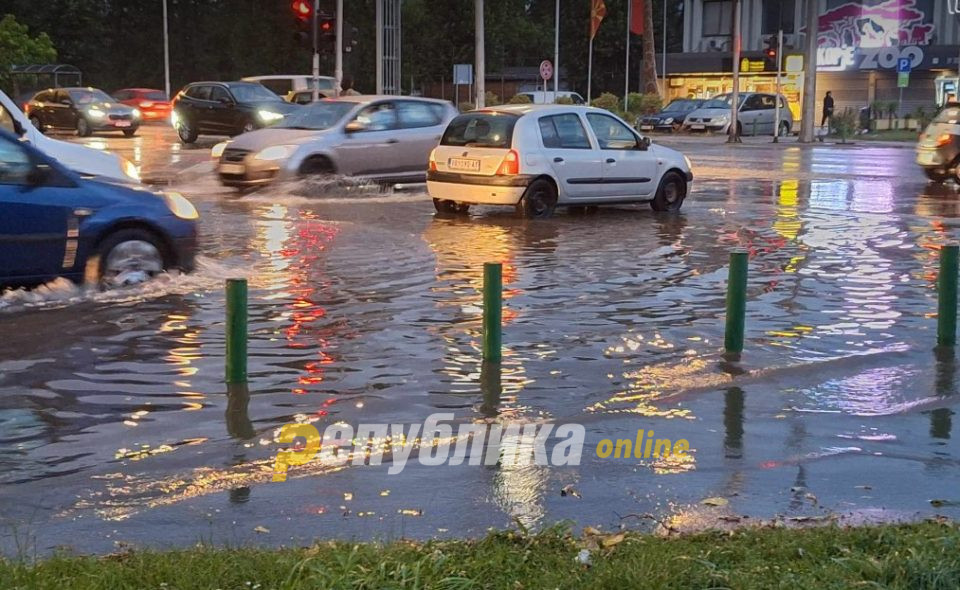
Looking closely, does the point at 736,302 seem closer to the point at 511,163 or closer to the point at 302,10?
the point at 511,163

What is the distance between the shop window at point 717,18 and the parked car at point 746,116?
19.4 meters

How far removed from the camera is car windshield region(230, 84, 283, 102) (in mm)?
33562

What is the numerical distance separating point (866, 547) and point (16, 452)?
4040 millimetres

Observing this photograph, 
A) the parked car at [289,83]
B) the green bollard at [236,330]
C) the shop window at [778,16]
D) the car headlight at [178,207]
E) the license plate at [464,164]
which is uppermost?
the shop window at [778,16]

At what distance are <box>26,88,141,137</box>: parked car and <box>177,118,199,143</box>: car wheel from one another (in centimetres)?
407

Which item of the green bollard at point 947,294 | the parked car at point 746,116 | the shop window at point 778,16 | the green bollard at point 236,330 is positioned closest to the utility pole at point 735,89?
the parked car at point 746,116

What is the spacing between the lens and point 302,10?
84.0 feet

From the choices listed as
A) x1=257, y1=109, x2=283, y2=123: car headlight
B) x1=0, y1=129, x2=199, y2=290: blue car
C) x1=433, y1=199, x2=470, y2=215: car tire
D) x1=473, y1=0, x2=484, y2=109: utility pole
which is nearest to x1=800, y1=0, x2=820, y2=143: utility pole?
x1=473, y1=0, x2=484, y2=109: utility pole

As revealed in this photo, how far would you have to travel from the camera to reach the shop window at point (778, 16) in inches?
2491

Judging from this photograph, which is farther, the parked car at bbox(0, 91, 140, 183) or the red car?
the red car

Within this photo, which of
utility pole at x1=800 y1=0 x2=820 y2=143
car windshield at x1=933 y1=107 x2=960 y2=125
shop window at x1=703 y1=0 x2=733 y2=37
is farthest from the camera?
shop window at x1=703 y1=0 x2=733 y2=37

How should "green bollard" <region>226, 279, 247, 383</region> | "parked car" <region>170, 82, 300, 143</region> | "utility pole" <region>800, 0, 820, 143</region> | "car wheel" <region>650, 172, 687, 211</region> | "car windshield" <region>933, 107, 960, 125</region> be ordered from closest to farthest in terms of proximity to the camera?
"green bollard" <region>226, 279, 247, 383</region>
"car wheel" <region>650, 172, 687, 211</region>
"car windshield" <region>933, 107, 960, 125</region>
"parked car" <region>170, 82, 300, 143</region>
"utility pole" <region>800, 0, 820, 143</region>

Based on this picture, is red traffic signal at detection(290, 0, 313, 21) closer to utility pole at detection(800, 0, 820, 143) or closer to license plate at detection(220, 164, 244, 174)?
license plate at detection(220, 164, 244, 174)

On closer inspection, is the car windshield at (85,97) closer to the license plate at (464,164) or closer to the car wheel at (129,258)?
the license plate at (464,164)
